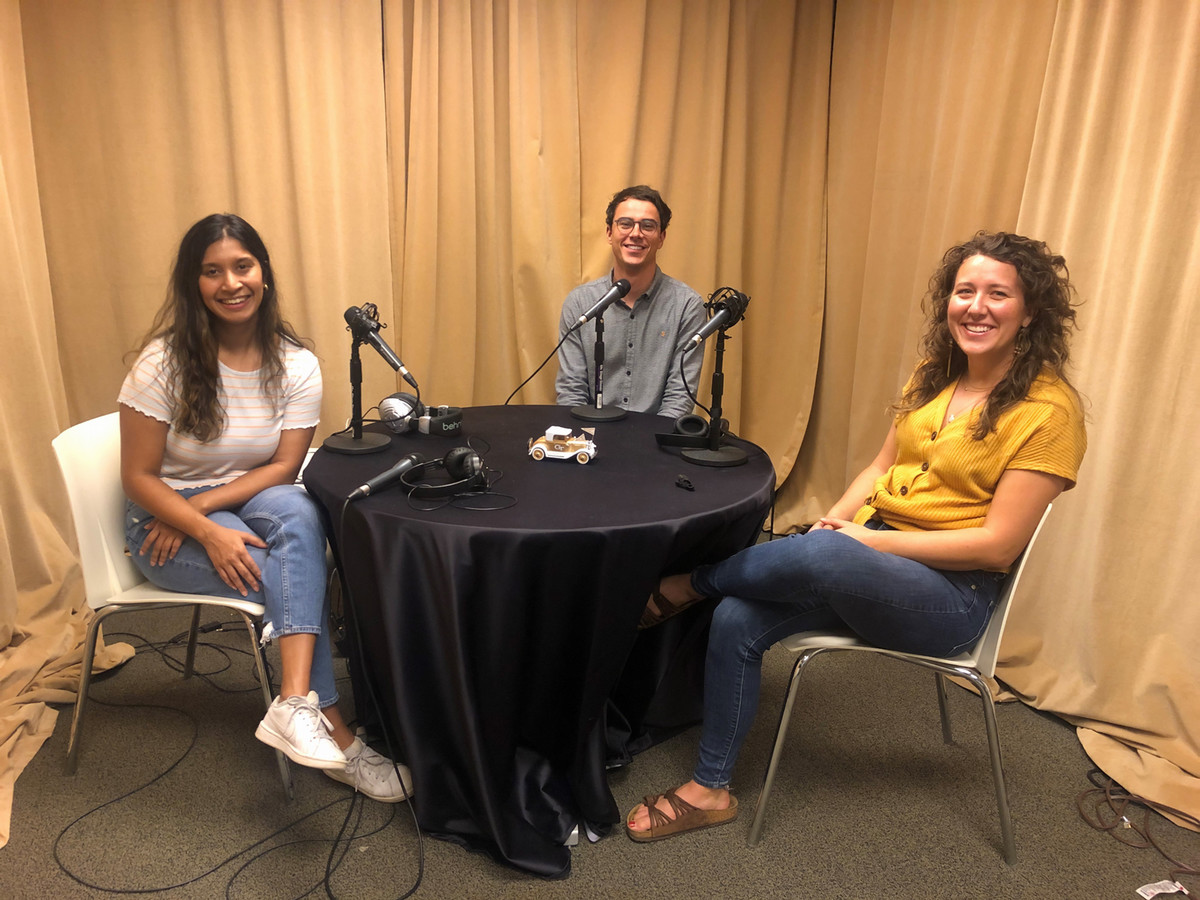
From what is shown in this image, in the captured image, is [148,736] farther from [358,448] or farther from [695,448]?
[695,448]

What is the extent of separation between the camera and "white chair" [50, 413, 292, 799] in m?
1.71

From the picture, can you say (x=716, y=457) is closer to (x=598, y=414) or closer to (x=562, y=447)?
(x=562, y=447)

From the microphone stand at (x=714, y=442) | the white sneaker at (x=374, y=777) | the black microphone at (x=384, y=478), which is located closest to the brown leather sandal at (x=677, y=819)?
the white sneaker at (x=374, y=777)

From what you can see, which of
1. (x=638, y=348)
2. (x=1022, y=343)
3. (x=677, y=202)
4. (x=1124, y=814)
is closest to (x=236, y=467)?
(x=638, y=348)

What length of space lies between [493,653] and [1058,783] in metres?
1.44

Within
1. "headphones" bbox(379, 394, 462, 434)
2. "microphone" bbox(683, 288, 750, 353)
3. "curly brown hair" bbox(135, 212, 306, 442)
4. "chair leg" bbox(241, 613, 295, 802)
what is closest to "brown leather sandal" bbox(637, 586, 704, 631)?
"microphone" bbox(683, 288, 750, 353)

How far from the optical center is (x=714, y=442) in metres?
1.94

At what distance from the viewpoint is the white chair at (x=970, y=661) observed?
1.60 m

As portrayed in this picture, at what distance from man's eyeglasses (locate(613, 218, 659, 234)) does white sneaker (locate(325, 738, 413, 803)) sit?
170 centimetres

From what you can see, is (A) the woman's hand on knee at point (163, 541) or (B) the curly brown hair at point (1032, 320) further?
(A) the woman's hand on knee at point (163, 541)

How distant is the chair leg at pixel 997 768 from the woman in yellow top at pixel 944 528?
91mm

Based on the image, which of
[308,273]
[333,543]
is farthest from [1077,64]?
[308,273]

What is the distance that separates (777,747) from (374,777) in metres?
0.89

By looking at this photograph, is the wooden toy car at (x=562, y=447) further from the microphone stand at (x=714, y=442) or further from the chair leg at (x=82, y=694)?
the chair leg at (x=82, y=694)
